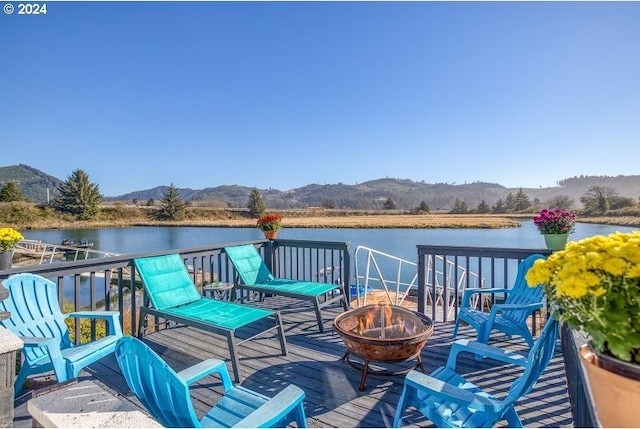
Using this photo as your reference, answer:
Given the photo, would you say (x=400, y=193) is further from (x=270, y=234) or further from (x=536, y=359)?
(x=536, y=359)

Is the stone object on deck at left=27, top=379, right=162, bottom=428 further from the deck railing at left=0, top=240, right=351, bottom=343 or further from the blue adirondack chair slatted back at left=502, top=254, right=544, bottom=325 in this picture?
the blue adirondack chair slatted back at left=502, top=254, right=544, bottom=325

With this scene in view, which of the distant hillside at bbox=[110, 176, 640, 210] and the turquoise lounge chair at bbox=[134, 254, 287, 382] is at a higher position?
the distant hillside at bbox=[110, 176, 640, 210]

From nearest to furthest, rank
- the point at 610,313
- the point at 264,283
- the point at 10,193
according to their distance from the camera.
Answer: the point at 610,313, the point at 264,283, the point at 10,193

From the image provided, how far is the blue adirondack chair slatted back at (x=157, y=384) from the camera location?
1417mm

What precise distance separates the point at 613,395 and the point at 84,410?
1.86m

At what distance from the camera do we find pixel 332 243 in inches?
201

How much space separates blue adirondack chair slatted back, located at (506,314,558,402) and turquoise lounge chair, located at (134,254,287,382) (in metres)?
2.30

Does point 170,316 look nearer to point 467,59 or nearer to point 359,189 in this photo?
point 467,59

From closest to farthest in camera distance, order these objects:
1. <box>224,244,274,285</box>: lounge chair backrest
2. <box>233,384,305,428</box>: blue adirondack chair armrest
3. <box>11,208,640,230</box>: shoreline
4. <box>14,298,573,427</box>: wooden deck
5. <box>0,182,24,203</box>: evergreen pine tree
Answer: <box>233,384,305,428</box>: blue adirondack chair armrest → <box>14,298,573,427</box>: wooden deck → <box>224,244,274,285</box>: lounge chair backrest → <box>11,208,640,230</box>: shoreline → <box>0,182,24,203</box>: evergreen pine tree

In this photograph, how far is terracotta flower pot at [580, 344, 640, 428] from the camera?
0.96 meters

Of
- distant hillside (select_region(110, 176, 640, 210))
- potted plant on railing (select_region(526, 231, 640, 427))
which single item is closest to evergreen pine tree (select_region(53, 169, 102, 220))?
distant hillside (select_region(110, 176, 640, 210))

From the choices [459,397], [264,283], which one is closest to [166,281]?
[264,283]

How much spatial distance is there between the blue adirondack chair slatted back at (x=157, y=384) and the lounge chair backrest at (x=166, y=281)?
88.9 inches

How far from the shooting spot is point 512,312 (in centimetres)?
335
